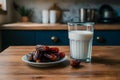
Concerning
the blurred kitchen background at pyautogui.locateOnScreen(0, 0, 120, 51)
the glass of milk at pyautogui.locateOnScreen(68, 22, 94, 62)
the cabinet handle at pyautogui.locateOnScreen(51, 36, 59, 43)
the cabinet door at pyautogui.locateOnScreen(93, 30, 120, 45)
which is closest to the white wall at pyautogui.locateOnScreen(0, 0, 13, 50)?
the blurred kitchen background at pyautogui.locateOnScreen(0, 0, 120, 51)

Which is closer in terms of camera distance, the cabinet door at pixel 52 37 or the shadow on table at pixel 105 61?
the shadow on table at pixel 105 61

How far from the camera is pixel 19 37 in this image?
262 cm

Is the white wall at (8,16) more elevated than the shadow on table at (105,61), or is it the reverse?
the white wall at (8,16)

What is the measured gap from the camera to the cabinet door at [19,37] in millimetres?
2607

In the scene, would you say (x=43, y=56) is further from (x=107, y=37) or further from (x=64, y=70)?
(x=107, y=37)

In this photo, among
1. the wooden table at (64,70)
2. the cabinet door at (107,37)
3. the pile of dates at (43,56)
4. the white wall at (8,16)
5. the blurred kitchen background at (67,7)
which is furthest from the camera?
the blurred kitchen background at (67,7)

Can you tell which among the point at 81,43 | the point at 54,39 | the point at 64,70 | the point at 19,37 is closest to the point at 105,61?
the point at 81,43

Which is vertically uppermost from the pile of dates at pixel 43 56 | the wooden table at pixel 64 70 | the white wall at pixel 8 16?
the white wall at pixel 8 16

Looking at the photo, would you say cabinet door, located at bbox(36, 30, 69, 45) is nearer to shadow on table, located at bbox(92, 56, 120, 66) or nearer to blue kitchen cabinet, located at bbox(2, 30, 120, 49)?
blue kitchen cabinet, located at bbox(2, 30, 120, 49)

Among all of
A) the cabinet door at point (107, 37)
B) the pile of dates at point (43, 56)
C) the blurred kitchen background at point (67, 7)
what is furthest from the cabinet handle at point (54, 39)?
the pile of dates at point (43, 56)

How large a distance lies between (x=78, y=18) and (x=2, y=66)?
2178 mm

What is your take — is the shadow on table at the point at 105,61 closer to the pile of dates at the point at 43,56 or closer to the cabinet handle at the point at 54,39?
the pile of dates at the point at 43,56

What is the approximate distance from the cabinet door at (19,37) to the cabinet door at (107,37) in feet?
2.36

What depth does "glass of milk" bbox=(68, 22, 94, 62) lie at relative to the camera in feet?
3.68
